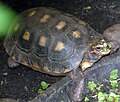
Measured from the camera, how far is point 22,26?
300 cm

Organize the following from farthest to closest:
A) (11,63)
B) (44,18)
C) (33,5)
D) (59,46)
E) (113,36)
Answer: (33,5)
(11,63)
(113,36)
(44,18)
(59,46)

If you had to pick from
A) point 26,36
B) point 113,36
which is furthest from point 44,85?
point 113,36

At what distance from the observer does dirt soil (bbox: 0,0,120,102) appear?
2.96m

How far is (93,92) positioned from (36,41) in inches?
26.4

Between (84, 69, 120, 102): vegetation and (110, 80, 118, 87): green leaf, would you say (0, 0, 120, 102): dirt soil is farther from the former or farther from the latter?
(110, 80, 118, 87): green leaf

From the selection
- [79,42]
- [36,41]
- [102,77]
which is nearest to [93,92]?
[102,77]

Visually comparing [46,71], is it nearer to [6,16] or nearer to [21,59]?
[21,59]

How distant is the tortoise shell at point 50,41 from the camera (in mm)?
2773

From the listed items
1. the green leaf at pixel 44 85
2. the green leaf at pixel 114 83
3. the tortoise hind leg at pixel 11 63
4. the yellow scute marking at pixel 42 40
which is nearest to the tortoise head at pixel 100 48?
the green leaf at pixel 114 83

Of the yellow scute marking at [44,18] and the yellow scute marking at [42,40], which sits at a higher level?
the yellow scute marking at [44,18]

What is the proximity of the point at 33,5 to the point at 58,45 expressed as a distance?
1.24 metres

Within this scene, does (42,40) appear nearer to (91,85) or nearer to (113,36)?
(91,85)

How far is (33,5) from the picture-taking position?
3869 mm

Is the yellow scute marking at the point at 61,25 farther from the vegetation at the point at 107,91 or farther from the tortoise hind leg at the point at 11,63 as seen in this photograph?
the tortoise hind leg at the point at 11,63
